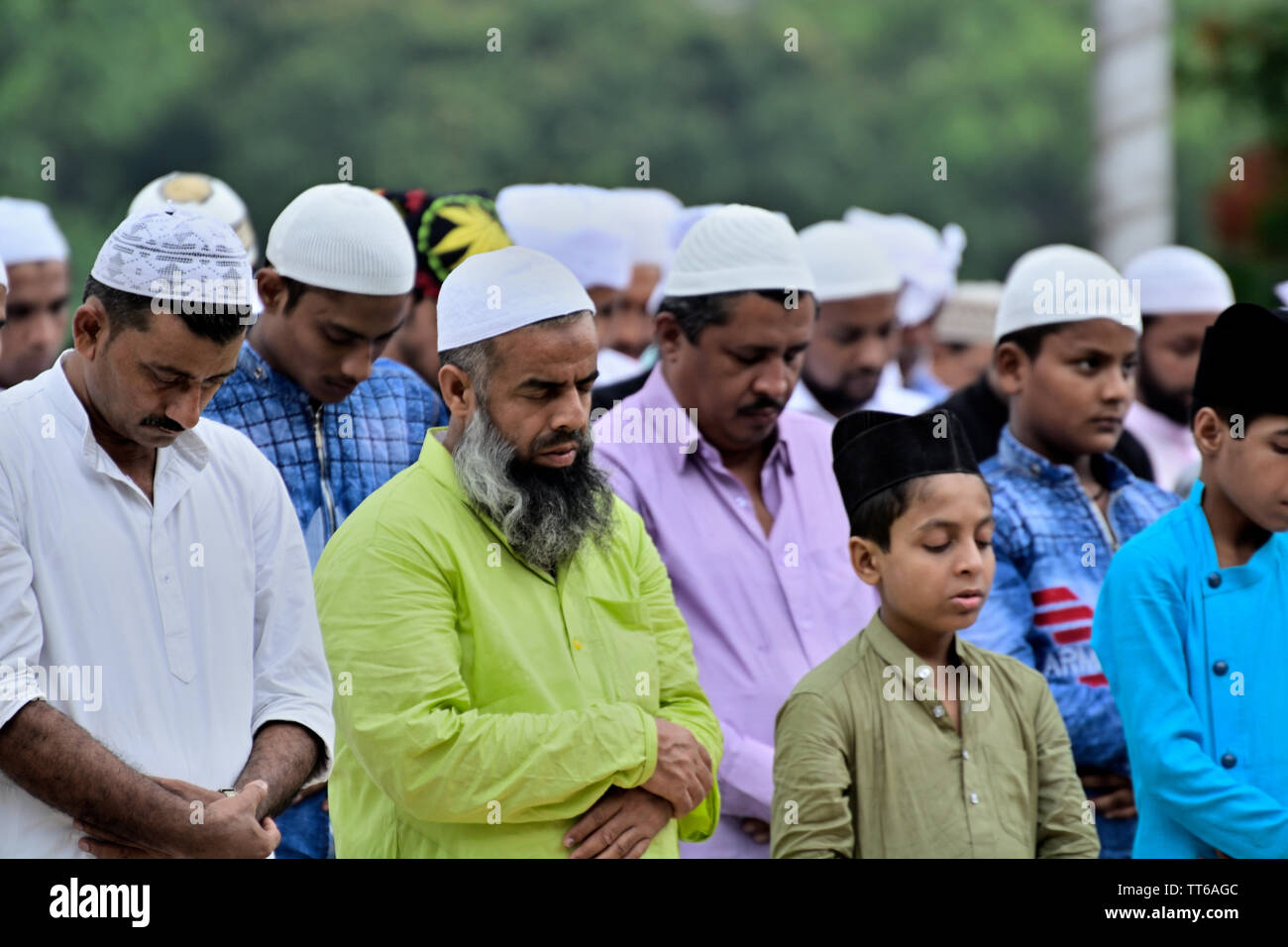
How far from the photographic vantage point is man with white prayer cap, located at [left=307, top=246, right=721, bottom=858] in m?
3.42

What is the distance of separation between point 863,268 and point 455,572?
120 inches

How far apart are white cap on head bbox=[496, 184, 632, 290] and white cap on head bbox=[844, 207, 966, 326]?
80.4 inches

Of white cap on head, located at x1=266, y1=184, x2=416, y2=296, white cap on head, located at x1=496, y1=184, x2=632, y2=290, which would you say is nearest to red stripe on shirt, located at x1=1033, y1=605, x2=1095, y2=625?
white cap on head, located at x1=266, y1=184, x2=416, y2=296

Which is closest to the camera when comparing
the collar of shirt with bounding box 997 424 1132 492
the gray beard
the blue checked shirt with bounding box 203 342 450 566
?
the gray beard

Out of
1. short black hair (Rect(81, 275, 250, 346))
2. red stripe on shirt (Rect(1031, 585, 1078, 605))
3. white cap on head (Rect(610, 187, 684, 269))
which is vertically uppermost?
white cap on head (Rect(610, 187, 684, 269))

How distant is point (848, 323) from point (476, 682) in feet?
9.91

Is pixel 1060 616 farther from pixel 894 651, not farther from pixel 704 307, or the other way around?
pixel 704 307

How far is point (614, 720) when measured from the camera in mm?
3459

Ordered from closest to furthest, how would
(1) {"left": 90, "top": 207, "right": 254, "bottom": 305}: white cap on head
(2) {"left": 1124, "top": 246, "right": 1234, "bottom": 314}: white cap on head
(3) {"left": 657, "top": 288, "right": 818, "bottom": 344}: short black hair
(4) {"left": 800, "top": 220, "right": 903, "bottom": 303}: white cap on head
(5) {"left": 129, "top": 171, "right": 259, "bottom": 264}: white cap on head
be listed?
(1) {"left": 90, "top": 207, "right": 254, "bottom": 305}: white cap on head
(3) {"left": 657, "top": 288, "right": 818, "bottom": 344}: short black hair
(5) {"left": 129, "top": 171, "right": 259, "bottom": 264}: white cap on head
(2) {"left": 1124, "top": 246, "right": 1234, "bottom": 314}: white cap on head
(4) {"left": 800, "top": 220, "right": 903, "bottom": 303}: white cap on head

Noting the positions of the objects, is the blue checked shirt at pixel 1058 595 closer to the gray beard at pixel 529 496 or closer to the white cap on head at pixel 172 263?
the gray beard at pixel 529 496

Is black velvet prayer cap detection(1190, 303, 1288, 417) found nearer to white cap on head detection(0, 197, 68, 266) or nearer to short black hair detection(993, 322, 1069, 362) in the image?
short black hair detection(993, 322, 1069, 362)

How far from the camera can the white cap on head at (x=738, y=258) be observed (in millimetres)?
4301

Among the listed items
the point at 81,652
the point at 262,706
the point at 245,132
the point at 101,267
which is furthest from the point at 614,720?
the point at 245,132

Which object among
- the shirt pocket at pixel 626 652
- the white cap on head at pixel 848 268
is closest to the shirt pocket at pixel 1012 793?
the shirt pocket at pixel 626 652
